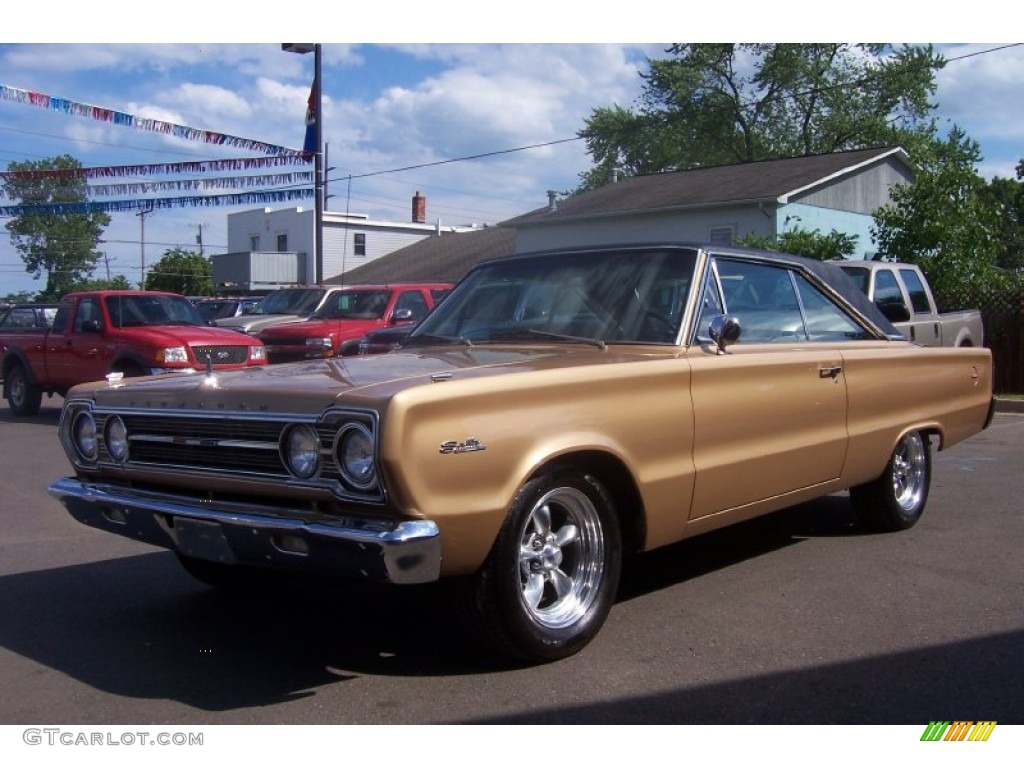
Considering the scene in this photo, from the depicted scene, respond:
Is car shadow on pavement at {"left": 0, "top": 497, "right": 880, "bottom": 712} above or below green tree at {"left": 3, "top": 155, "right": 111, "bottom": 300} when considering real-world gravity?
below

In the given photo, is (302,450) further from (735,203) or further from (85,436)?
(735,203)

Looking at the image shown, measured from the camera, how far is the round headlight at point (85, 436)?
4.58m

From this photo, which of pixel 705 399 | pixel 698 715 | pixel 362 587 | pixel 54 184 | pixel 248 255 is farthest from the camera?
pixel 248 255

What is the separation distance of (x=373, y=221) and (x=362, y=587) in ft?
145

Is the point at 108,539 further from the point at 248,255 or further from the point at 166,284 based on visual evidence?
the point at 166,284

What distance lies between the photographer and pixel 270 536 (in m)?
3.72

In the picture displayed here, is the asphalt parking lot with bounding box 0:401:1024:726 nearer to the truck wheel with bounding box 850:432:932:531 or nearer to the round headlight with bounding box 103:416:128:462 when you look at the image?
the truck wheel with bounding box 850:432:932:531

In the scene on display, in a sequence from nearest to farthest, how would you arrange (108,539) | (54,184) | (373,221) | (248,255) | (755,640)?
(755,640)
(108,539)
(54,184)
(248,255)
(373,221)

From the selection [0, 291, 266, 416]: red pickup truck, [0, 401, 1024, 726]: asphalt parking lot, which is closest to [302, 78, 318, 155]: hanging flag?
[0, 291, 266, 416]: red pickup truck

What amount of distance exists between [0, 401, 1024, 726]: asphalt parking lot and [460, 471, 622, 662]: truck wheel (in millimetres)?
138

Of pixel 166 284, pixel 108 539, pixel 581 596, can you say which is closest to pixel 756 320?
pixel 581 596

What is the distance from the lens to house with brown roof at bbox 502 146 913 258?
24125 mm

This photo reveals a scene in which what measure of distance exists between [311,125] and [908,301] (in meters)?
14.1

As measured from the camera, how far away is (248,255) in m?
44.0
